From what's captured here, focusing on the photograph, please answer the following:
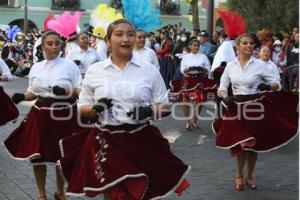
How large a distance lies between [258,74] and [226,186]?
50.3 inches

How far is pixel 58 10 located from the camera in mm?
44562

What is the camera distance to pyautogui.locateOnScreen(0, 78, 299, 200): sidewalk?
6.01 m

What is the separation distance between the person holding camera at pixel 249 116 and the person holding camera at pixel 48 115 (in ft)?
5.41

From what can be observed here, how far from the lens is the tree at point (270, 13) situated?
19.2 metres

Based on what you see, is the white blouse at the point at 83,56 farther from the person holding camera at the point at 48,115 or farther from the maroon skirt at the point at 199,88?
the person holding camera at the point at 48,115

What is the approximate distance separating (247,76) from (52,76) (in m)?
2.08

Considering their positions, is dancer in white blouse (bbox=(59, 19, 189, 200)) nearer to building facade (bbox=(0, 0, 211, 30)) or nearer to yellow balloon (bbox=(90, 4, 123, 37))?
yellow balloon (bbox=(90, 4, 123, 37))

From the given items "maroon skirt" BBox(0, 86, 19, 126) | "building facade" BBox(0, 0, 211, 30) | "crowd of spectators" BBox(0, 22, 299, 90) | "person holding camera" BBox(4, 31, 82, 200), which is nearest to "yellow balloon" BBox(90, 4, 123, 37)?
"crowd of spectators" BBox(0, 22, 299, 90)

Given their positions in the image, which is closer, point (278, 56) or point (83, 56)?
point (83, 56)

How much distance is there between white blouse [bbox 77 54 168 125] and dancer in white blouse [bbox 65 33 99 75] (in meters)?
5.60

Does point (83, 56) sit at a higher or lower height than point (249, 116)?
higher

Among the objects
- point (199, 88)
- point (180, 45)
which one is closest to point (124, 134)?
point (199, 88)

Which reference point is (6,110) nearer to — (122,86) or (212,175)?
(212,175)

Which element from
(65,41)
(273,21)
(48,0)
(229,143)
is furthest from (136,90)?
(48,0)
